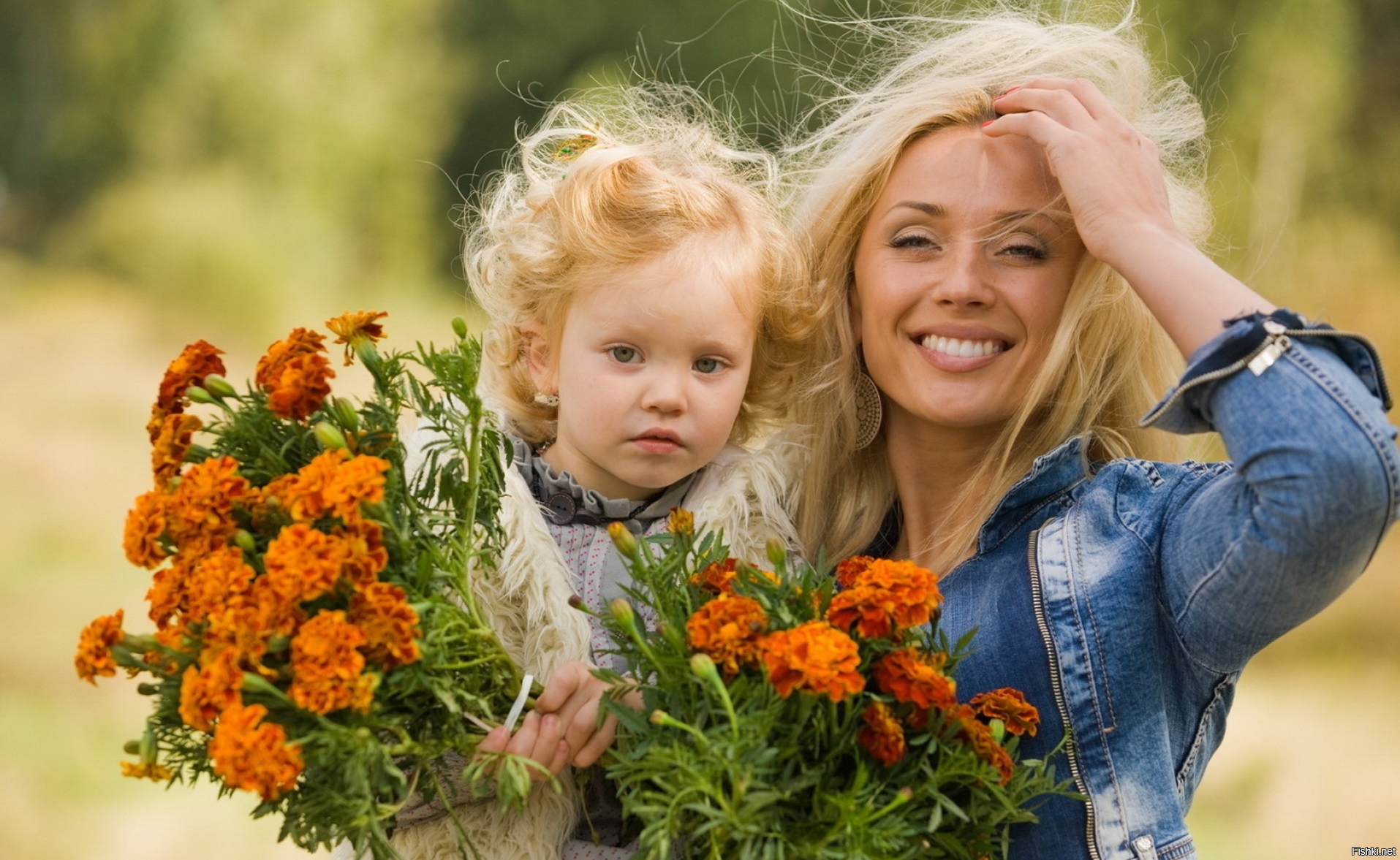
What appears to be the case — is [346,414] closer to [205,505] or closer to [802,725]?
[205,505]

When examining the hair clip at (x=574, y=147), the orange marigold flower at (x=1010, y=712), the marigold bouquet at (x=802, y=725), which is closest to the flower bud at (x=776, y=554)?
the marigold bouquet at (x=802, y=725)

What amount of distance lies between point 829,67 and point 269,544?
56.3 inches

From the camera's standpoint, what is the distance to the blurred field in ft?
17.4

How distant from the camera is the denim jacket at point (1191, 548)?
4.28ft

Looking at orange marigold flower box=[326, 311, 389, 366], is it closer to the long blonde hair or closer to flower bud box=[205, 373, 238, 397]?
flower bud box=[205, 373, 238, 397]

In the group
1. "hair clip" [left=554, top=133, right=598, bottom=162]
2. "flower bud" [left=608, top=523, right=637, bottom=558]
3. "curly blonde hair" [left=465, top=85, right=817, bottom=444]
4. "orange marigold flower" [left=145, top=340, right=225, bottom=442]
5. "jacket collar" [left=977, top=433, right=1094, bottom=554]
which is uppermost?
"hair clip" [left=554, top=133, right=598, bottom=162]

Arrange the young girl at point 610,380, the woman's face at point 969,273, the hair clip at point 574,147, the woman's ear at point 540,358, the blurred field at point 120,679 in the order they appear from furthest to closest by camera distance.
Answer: the blurred field at point 120,679, the hair clip at point 574,147, the woman's ear at point 540,358, the woman's face at point 969,273, the young girl at point 610,380

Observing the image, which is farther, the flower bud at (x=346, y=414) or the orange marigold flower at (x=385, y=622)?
the flower bud at (x=346, y=414)

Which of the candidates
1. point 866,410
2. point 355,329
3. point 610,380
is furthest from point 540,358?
point 355,329

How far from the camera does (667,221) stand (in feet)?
6.18

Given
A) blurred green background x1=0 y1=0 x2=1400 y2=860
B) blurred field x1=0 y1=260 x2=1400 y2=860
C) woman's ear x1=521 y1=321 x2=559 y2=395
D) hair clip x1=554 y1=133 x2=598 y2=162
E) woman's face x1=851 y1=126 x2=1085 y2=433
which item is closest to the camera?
woman's face x1=851 y1=126 x2=1085 y2=433

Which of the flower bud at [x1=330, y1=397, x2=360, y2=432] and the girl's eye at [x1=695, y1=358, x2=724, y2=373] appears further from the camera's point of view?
the girl's eye at [x1=695, y1=358, x2=724, y2=373]

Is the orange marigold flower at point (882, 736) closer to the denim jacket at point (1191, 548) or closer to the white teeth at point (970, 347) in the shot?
the denim jacket at point (1191, 548)

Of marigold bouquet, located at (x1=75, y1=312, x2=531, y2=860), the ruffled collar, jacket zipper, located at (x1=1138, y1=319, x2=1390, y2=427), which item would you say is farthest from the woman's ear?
jacket zipper, located at (x1=1138, y1=319, x2=1390, y2=427)
